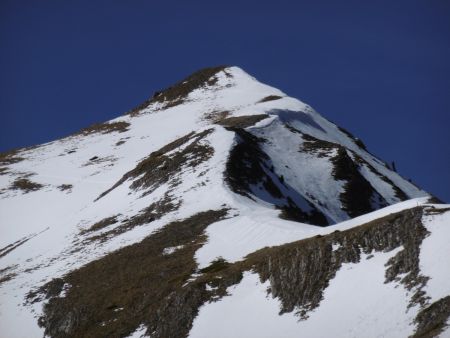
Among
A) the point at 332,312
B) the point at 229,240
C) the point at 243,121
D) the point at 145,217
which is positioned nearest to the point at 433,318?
the point at 332,312

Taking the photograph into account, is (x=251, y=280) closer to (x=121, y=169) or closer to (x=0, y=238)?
(x=0, y=238)

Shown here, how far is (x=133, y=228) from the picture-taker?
70.0 metres

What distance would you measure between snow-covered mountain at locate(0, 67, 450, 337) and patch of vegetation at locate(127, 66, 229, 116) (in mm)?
26212

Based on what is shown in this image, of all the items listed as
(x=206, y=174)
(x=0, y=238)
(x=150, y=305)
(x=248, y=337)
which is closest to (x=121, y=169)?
(x=0, y=238)

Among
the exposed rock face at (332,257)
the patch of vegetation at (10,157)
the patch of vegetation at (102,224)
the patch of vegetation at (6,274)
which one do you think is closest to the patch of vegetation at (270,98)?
the patch of vegetation at (10,157)

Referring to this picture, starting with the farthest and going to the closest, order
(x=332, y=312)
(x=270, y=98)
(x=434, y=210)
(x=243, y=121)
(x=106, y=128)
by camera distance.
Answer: (x=106, y=128), (x=270, y=98), (x=243, y=121), (x=434, y=210), (x=332, y=312)

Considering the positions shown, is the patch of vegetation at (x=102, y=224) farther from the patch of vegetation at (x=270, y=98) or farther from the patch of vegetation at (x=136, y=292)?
the patch of vegetation at (x=270, y=98)

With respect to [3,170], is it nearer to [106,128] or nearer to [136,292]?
[106,128]

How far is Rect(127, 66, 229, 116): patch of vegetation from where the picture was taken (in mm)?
151000

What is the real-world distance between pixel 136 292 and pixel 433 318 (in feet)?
83.7

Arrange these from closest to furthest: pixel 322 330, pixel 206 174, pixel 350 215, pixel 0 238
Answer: pixel 322 330 → pixel 206 174 → pixel 350 215 → pixel 0 238

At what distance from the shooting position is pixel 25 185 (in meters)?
115

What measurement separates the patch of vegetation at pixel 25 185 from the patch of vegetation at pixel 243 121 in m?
29.9

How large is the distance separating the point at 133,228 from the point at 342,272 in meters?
29.6
